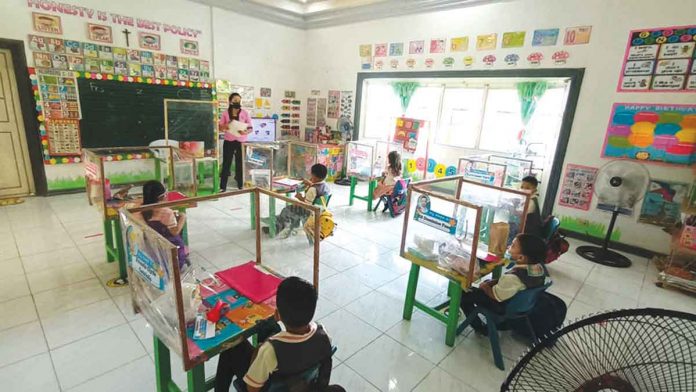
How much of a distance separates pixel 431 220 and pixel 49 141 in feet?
18.6

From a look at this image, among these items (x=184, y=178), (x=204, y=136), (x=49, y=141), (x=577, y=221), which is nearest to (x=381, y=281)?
(x=184, y=178)

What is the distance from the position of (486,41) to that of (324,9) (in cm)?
351

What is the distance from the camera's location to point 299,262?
3.64 meters

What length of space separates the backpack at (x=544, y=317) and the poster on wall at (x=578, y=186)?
2733 millimetres

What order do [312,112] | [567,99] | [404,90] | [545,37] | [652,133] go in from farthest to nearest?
[312,112] → [404,90] → [545,37] → [567,99] → [652,133]

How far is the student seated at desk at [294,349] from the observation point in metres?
1.23

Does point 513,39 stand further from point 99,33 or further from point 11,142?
point 11,142

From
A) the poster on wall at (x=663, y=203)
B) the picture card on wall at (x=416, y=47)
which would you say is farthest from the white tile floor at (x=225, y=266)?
the picture card on wall at (x=416, y=47)

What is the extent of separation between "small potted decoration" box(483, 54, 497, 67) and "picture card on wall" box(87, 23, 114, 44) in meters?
5.65

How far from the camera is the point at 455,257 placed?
2.35 metres

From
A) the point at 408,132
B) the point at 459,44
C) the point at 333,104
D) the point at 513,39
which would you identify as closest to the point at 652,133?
the point at 513,39

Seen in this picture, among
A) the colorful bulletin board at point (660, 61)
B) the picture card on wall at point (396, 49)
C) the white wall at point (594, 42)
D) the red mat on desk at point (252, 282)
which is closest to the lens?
the red mat on desk at point (252, 282)

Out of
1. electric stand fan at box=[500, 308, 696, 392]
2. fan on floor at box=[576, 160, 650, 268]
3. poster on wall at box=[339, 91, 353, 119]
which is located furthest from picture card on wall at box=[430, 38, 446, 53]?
electric stand fan at box=[500, 308, 696, 392]

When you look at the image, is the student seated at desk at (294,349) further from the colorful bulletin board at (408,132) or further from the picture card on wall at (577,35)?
the colorful bulletin board at (408,132)
